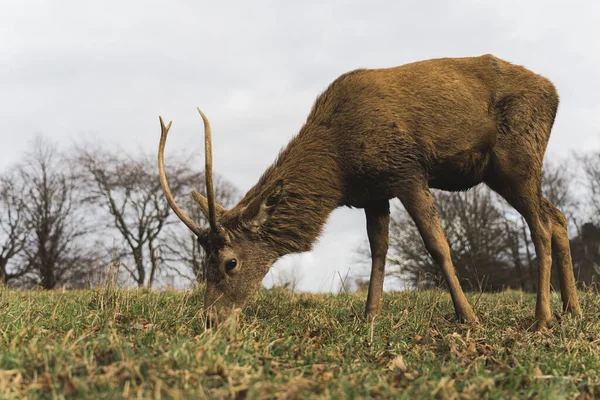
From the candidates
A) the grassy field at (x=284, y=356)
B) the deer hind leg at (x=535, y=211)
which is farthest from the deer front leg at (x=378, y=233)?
the deer hind leg at (x=535, y=211)

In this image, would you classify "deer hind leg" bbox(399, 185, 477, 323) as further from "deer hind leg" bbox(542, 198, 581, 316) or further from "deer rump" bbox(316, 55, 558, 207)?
"deer hind leg" bbox(542, 198, 581, 316)

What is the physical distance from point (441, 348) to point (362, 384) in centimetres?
155

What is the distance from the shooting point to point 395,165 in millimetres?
5254

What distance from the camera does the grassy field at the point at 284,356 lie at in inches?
103

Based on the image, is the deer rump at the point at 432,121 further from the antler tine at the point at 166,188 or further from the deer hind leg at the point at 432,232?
the antler tine at the point at 166,188

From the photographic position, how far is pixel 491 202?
1000 inches

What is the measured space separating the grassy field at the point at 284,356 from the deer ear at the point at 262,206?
0.97 m

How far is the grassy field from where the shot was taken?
262 centimetres

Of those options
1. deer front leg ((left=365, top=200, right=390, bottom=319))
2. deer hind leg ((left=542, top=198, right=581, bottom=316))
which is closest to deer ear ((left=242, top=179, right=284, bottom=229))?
deer front leg ((left=365, top=200, right=390, bottom=319))

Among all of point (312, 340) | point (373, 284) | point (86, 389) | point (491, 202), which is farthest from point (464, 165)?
point (491, 202)

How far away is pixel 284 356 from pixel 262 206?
6.48 feet

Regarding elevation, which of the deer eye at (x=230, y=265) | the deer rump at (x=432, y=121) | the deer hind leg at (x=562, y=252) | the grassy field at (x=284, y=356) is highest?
the deer rump at (x=432, y=121)

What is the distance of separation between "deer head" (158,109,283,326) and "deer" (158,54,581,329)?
0.03ft

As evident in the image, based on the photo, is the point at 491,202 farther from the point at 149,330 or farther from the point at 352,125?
the point at 149,330
